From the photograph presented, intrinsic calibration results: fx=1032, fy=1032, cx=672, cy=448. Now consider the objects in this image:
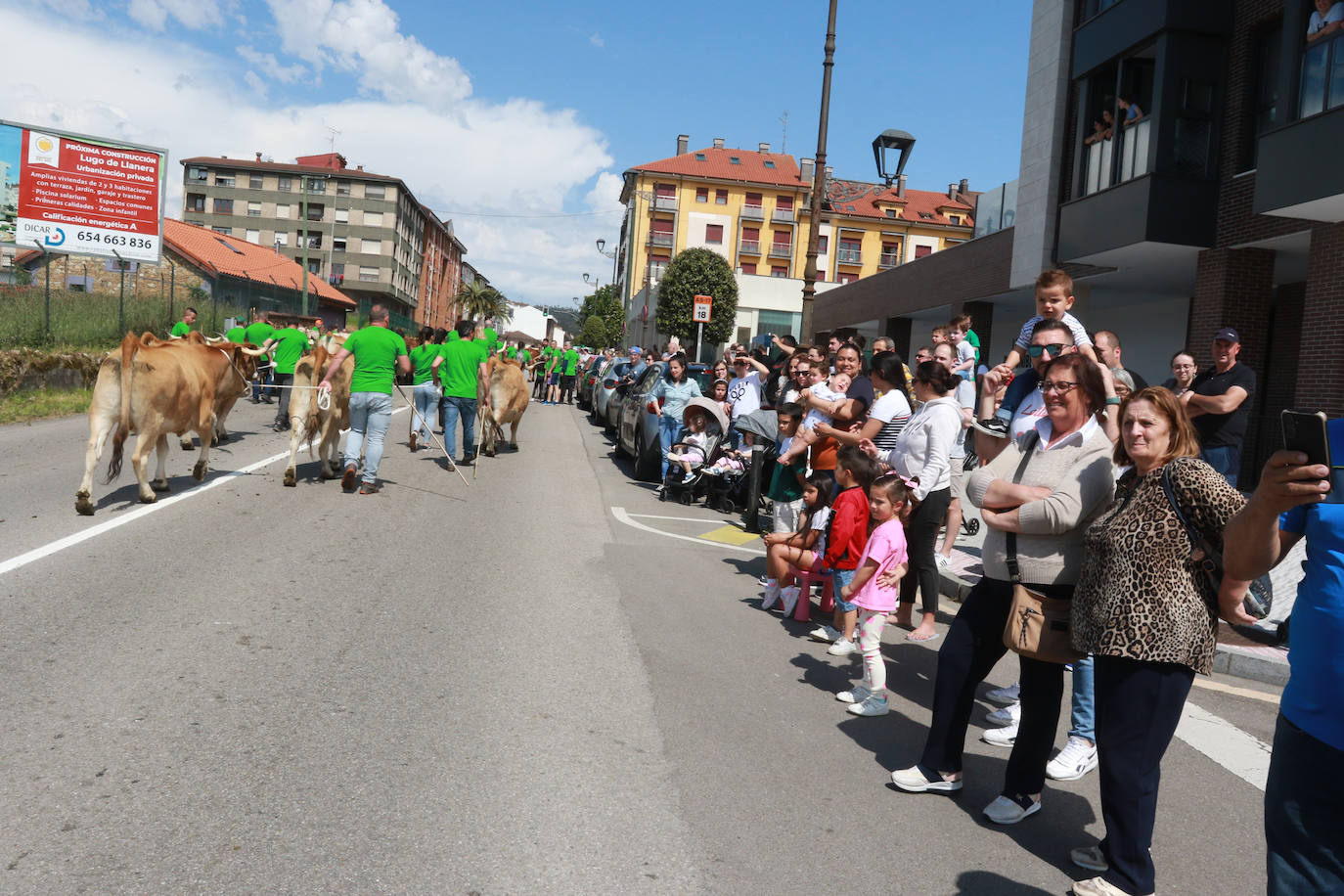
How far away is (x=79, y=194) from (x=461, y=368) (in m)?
18.8

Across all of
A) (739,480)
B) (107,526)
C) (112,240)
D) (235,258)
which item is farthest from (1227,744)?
(235,258)

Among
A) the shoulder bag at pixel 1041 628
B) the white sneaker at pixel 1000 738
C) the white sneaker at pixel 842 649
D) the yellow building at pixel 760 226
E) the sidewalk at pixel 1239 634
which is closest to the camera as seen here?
the shoulder bag at pixel 1041 628

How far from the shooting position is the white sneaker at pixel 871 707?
5.38 m

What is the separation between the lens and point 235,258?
2344 inches

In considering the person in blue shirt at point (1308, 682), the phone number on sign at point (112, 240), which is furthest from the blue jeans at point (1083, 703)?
the phone number on sign at point (112, 240)

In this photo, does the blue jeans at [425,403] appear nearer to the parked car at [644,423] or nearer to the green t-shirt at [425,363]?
the green t-shirt at [425,363]

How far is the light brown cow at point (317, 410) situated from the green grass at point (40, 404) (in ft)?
24.1

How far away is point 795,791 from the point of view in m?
4.24

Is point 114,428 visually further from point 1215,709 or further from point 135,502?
point 1215,709

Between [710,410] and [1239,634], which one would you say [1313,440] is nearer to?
[1239,634]

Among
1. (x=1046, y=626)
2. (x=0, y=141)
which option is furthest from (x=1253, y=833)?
(x=0, y=141)

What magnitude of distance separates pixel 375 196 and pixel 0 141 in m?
67.2

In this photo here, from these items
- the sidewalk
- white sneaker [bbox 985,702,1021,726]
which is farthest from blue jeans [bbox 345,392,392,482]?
white sneaker [bbox 985,702,1021,726]

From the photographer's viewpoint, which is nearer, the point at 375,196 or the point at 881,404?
the point at 881,404
